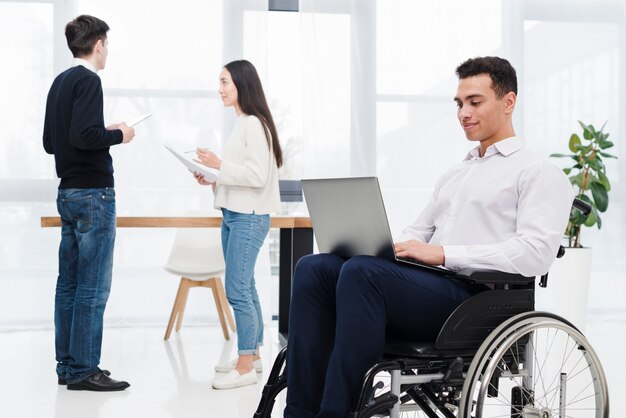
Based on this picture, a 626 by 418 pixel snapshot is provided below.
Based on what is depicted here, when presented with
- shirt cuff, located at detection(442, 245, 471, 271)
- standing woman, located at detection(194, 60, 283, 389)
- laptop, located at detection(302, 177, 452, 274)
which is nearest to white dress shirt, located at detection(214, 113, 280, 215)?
standing woman, located at detection(194, 60, 283, 389)

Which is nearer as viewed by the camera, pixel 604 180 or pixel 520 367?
pixel 520 367

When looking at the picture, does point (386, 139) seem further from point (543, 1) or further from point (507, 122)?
point (507, 122)

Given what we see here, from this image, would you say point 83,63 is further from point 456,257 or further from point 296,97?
point 296,97

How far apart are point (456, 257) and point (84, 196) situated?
155 centimetres

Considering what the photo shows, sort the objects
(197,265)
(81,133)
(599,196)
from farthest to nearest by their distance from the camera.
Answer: (599,196) < (197,265) < (81,133)

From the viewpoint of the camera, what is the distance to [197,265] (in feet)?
12.8

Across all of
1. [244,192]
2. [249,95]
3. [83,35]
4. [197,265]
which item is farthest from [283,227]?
[83,35]

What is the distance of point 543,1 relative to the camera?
4965 mm

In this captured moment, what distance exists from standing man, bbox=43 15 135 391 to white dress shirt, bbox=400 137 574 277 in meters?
1.35

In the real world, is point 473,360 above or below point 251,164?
below

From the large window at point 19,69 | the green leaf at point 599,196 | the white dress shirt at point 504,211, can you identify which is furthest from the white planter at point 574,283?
the large window at point 19,69

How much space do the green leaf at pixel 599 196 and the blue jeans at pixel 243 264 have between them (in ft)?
7.42

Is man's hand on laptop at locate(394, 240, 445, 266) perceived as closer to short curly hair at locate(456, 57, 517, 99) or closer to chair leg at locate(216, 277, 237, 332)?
short curly hair at locate(456, 57, 517, 99)

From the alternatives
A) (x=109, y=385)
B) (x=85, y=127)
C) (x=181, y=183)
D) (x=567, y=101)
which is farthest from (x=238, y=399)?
(x=567, y=101)
